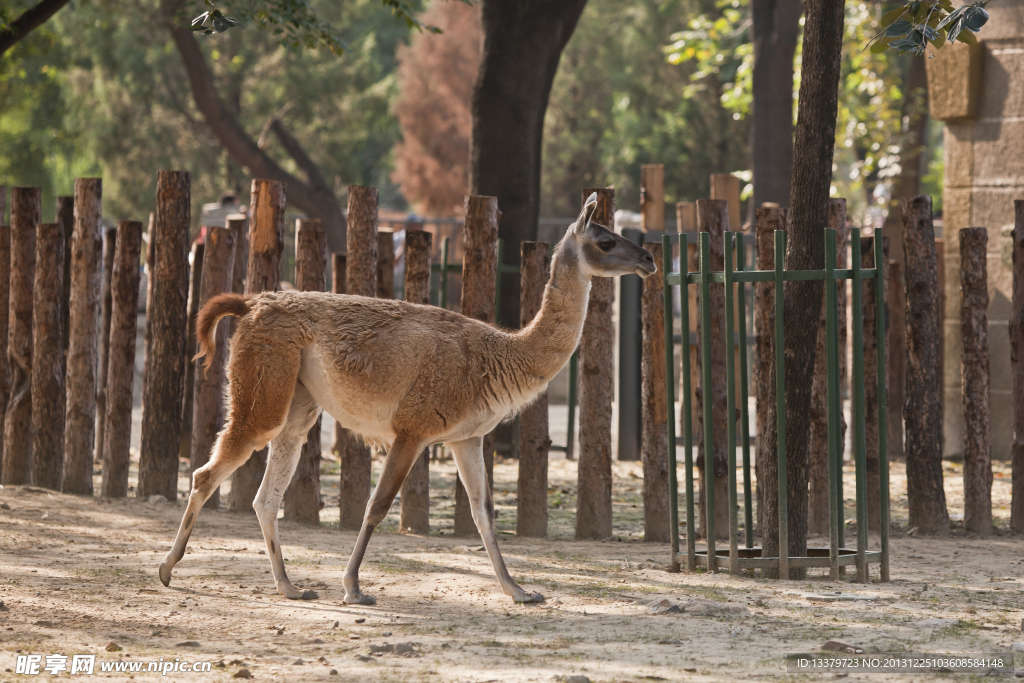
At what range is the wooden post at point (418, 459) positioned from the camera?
781 cm

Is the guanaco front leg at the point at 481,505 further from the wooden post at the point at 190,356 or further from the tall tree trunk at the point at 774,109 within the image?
the tall tree trunk at the point at 774,109

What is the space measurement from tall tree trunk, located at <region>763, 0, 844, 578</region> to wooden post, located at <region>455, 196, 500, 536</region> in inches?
78.2

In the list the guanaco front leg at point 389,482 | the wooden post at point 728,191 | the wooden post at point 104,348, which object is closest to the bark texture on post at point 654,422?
the guanaco front leg at point 389,482

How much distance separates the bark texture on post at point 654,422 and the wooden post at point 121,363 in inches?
146

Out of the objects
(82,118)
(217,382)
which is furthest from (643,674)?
(82,118)

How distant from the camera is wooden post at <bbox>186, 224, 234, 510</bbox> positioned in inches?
325

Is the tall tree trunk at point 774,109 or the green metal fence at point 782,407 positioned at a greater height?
the tall tree trunk at point 774,109

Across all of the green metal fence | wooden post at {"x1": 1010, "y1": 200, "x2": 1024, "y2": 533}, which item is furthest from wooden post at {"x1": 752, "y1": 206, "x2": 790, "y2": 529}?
wooden post at {"x1": 1010, "y1": 200, "x2": 1024, "y2": 533}

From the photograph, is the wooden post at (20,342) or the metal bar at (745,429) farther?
the wooden post at (20,342)

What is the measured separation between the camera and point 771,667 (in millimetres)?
4598

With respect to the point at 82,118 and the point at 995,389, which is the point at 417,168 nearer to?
the point at 82,118

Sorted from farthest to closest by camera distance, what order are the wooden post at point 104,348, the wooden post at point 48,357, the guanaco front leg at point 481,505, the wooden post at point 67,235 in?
1. the wooden post at point 104,348
2. the wooden post at point 67,235
3. the wooden post at point 48,357
4. the guanaco front leg at point 481,505

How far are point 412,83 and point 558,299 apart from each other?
3739 centimetres

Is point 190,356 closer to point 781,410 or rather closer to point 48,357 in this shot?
point 48,357
